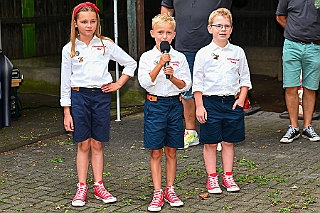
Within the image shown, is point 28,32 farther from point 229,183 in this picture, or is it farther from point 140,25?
point 229,183

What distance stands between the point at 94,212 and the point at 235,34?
10.9 metres

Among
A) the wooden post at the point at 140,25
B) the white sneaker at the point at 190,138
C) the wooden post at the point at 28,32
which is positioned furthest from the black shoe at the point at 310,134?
the wooden post at the point at 28,32

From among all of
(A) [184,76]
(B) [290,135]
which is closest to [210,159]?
(A) [184,76]

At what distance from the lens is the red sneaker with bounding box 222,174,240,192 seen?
594 centimetres

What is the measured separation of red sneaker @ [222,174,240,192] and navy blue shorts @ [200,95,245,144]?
0.35m

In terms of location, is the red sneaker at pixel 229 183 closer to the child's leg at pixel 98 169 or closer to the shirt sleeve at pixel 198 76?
the shirt sleeve at pixel 198 76

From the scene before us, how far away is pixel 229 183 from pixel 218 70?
1.02m

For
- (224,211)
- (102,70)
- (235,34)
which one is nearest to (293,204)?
(224,211)

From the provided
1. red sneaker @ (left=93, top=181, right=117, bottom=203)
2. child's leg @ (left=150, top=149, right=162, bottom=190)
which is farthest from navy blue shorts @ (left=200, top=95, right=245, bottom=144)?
red sneaker @ (left=93, top=181, right=117, bottom=203)

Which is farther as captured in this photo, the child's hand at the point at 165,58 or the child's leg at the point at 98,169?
the child's leg at the point at 98,169

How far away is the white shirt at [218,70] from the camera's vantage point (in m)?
5.85

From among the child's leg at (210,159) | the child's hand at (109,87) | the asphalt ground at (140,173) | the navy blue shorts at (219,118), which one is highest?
the child's hand at (109,87)

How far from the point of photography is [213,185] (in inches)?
233

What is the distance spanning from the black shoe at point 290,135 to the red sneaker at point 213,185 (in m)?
2.10
